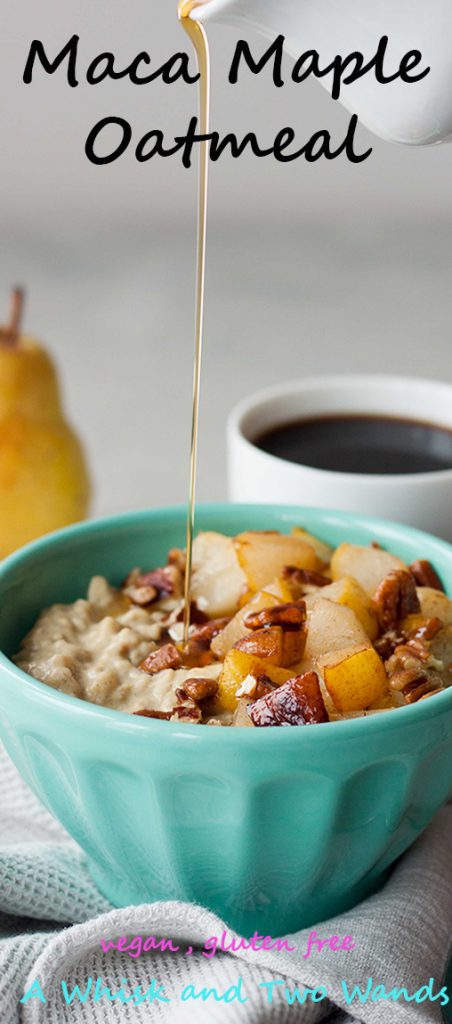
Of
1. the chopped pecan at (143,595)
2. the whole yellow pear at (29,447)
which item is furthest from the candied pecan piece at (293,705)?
the whole yellow pear at (29,447)

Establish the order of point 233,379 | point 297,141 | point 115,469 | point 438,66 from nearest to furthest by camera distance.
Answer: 1. point 438,66
2. point 115,469
3. point 233,379
4. point 297,141

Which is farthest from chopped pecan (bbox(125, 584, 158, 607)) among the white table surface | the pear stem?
the white table surface

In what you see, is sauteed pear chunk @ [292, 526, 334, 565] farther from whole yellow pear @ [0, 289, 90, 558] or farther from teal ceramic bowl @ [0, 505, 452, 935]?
whole yellow pear @ [0, 289, 90, 558]

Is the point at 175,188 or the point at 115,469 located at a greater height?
the point at 175,188

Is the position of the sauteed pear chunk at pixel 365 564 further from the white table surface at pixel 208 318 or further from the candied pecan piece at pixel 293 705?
the white table surface at pixel 208 318

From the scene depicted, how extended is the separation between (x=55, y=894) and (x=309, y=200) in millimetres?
3868

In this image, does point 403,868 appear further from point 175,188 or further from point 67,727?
point 175,188

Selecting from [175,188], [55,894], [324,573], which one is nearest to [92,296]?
[175,188]

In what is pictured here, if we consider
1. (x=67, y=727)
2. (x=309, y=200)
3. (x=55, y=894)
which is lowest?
(x=55, y=894)

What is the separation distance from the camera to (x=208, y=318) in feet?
12.3

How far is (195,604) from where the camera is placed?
153 centimetres

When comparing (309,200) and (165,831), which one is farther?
(309,200)

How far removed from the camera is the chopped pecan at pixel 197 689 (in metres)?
1.25

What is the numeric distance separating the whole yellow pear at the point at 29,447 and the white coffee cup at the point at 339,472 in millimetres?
321
